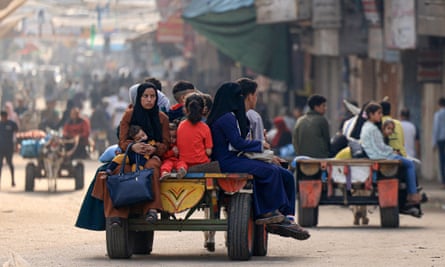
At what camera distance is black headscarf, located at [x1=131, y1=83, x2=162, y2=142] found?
1262cm

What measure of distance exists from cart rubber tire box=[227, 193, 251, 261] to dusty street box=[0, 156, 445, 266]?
0.41 ft

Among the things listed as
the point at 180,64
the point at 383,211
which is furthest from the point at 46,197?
the point at 180,64

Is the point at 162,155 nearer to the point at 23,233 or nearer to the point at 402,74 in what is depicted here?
the point at 23,233

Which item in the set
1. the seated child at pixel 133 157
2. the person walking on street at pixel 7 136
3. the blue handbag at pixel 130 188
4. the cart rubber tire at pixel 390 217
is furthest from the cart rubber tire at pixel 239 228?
the person walking on street at pixel 7 136

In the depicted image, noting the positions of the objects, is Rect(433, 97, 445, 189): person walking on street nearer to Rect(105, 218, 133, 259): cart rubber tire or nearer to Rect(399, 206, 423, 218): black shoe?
Rect(399, 206, 423, 218): black shoe

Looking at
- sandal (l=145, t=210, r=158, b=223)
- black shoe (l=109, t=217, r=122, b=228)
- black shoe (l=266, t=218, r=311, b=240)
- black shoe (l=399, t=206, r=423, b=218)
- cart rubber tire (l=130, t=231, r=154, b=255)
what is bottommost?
black shoe (l=399, t=206, r=423, b=218)

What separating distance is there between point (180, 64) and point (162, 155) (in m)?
51.2

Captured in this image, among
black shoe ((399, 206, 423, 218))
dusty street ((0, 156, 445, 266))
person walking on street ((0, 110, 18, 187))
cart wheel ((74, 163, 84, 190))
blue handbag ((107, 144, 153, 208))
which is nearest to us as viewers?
blue handbag ((107, 144, 153, 208))

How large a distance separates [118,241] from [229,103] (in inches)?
63.3

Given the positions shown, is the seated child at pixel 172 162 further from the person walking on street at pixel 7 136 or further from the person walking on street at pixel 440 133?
the person walking on street at pixel 7 136

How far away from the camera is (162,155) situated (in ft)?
41.7

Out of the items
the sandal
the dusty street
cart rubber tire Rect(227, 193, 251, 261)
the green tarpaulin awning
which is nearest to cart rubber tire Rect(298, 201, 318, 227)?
the dusty street

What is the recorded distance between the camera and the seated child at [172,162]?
12.5 m

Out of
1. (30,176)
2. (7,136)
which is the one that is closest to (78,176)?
(30,176)
